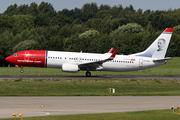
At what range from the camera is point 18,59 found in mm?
51000

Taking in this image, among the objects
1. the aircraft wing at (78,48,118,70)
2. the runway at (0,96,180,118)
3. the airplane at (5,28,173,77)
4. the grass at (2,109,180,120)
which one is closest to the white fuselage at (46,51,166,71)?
the airplane at (5,28,173,77)

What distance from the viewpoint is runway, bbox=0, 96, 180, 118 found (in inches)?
811

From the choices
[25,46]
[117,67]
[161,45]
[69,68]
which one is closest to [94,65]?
[117,67]

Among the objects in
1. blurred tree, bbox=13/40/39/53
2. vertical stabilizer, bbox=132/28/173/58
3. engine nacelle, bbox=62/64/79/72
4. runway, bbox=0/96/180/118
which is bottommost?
runway, bbox=0/96/180/118

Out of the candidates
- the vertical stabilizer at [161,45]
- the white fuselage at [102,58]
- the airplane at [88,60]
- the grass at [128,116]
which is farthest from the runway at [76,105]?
the vertical stabilizer at [161,45]

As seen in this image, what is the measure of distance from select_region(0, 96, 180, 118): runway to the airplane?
77.1 feet

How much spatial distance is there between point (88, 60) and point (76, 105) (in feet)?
93.7

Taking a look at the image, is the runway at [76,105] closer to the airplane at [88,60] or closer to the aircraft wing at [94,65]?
the aircraft wing at [94,65]

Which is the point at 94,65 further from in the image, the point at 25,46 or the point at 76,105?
the point at 25,46

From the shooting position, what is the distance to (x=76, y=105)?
2330 centimetres

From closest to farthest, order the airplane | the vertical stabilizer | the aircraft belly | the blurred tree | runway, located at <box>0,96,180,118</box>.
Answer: runway, located at <box>0,96,180,118</box> < the airplane < the aircraft belly < the vertical stabilizer < the blurred tree

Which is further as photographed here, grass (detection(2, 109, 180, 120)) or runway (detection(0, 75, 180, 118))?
runway (detection(0, 75, 180, 118))

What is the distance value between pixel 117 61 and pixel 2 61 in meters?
64.6

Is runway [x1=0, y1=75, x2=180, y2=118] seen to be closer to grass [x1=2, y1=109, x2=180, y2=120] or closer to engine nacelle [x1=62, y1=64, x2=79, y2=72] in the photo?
grass [x1=2, y1=109, x2=180, y2=120]
